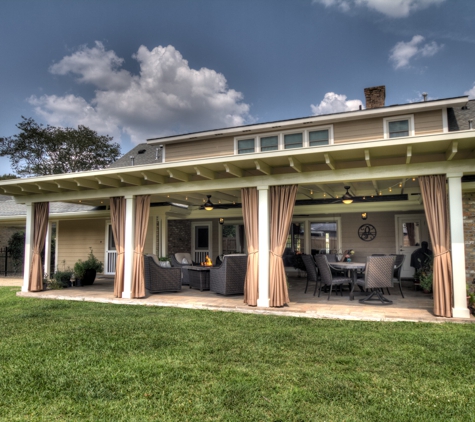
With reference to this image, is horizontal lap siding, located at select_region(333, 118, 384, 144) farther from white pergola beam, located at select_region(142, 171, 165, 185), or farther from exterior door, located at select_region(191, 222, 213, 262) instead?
exterior door, located at select_region(191, 222, 213, 262)

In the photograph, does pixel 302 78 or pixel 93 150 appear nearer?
pixel 302 78

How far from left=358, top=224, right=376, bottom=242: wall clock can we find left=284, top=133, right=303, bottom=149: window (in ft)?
11.7

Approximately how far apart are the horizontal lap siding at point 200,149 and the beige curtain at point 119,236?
137 inches

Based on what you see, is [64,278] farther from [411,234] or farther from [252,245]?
[411,234]

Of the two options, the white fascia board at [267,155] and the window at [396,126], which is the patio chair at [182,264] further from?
the window at [396,126]

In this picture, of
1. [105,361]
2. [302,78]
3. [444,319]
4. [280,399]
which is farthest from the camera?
[302,78]

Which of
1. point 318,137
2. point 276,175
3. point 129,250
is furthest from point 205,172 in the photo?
point 318,137

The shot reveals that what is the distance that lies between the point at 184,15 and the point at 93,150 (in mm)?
18231

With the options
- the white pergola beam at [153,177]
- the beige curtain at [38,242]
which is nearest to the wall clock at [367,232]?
the white pergola beam at [153,177]

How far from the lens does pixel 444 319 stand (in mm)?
5258

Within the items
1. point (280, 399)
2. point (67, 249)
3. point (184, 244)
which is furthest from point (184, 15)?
point (280, 399)

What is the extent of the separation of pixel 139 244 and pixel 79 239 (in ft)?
21.2

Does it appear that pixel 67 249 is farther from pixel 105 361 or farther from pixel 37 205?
pixel 105 361

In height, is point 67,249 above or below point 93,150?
below
